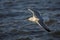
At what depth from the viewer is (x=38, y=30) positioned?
1411 centimetres

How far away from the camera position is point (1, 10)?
693 inches

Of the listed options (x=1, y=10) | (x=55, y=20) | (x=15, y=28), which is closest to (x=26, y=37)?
(x=15, y=28)

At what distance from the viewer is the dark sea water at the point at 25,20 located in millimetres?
13562

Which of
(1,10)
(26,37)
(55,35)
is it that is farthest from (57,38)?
(1,10)

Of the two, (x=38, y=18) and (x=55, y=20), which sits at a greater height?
(x=38, y=18)

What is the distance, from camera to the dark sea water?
13562 millimetres

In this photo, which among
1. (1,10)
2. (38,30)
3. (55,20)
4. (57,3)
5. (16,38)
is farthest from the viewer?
(57,3)

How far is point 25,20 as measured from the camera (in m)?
15.6

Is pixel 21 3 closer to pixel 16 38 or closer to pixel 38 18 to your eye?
pixel 16 38

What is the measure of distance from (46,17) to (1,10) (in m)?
3.02

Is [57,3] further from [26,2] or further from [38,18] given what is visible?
[38,18]

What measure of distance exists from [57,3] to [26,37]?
622 cm

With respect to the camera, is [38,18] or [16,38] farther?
[16,38]

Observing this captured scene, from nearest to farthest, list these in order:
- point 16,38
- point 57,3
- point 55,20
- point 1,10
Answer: point 16,38 → point 55,20 → point 1,10 → point 57,3
